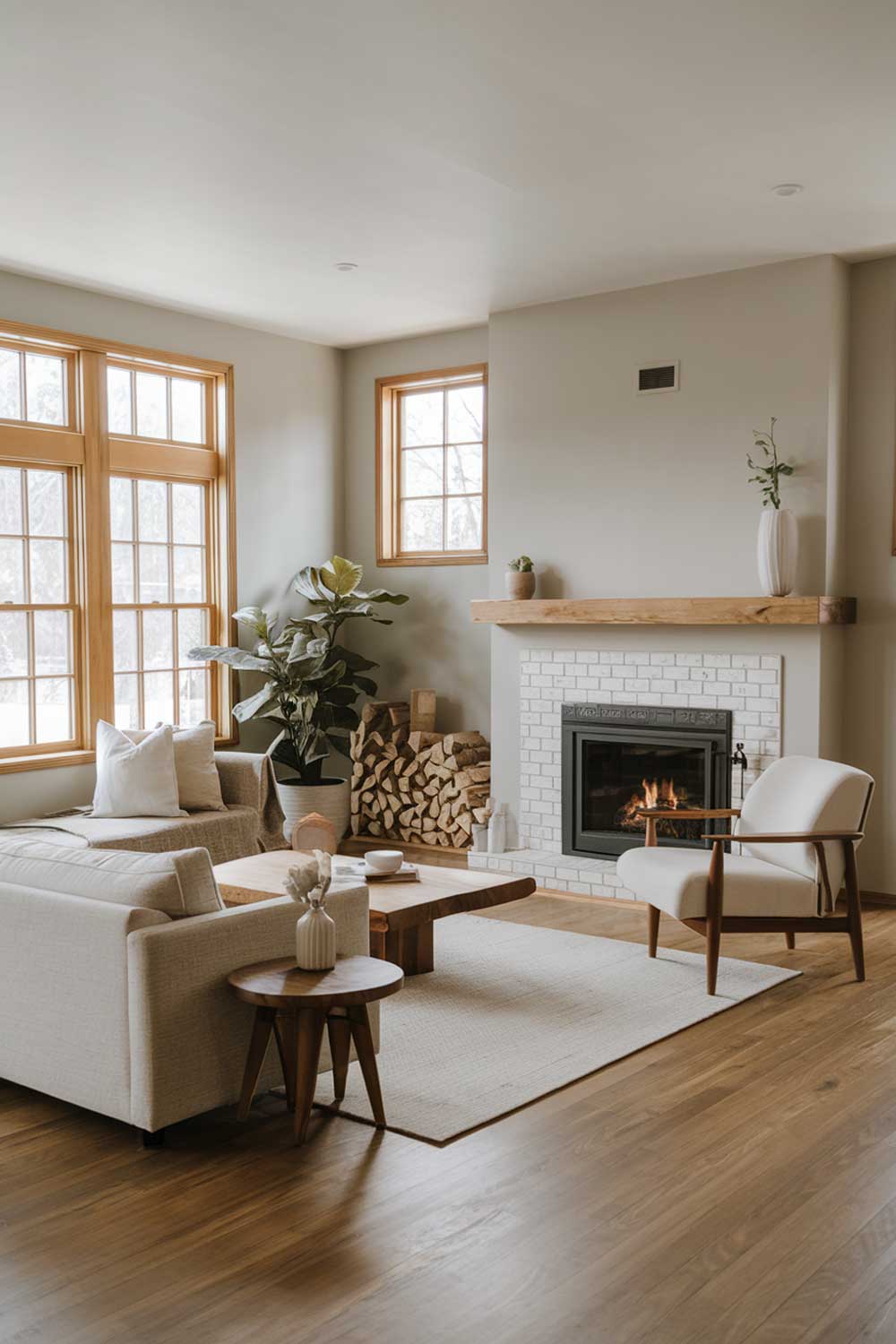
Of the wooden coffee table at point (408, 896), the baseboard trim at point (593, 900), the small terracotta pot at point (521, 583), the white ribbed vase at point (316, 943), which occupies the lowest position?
the baseboard trim at point (593, 900)

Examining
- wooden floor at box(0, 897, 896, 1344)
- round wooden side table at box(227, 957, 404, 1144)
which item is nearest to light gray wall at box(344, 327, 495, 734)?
wooden floor at box(0, 897, 896, 1344)

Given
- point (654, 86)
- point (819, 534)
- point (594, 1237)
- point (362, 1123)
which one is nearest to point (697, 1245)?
point (594, 1237)

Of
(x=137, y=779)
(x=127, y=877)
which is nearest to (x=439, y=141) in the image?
(x=127, y=877)

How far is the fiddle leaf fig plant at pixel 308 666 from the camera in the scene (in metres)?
7.06

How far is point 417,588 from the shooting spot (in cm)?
777

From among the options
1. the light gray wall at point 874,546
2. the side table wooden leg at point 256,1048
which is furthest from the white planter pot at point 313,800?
the side table wooden leg at point 256,1048

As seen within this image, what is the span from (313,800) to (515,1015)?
311cm

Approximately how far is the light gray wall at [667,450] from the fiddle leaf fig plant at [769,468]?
4 centimetres

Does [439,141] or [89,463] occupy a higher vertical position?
[439,141]

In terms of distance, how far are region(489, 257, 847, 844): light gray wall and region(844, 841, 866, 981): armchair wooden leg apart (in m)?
1.18

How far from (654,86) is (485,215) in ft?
4.65

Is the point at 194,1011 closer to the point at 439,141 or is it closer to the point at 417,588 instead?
the point at 439,141

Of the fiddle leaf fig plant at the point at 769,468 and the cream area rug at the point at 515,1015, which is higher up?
the fiddle leaf fig plant at the point at 769,468

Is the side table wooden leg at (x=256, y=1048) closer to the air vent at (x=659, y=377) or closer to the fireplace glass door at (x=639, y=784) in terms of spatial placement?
the fireplace glass door at (x=639, y=784)
